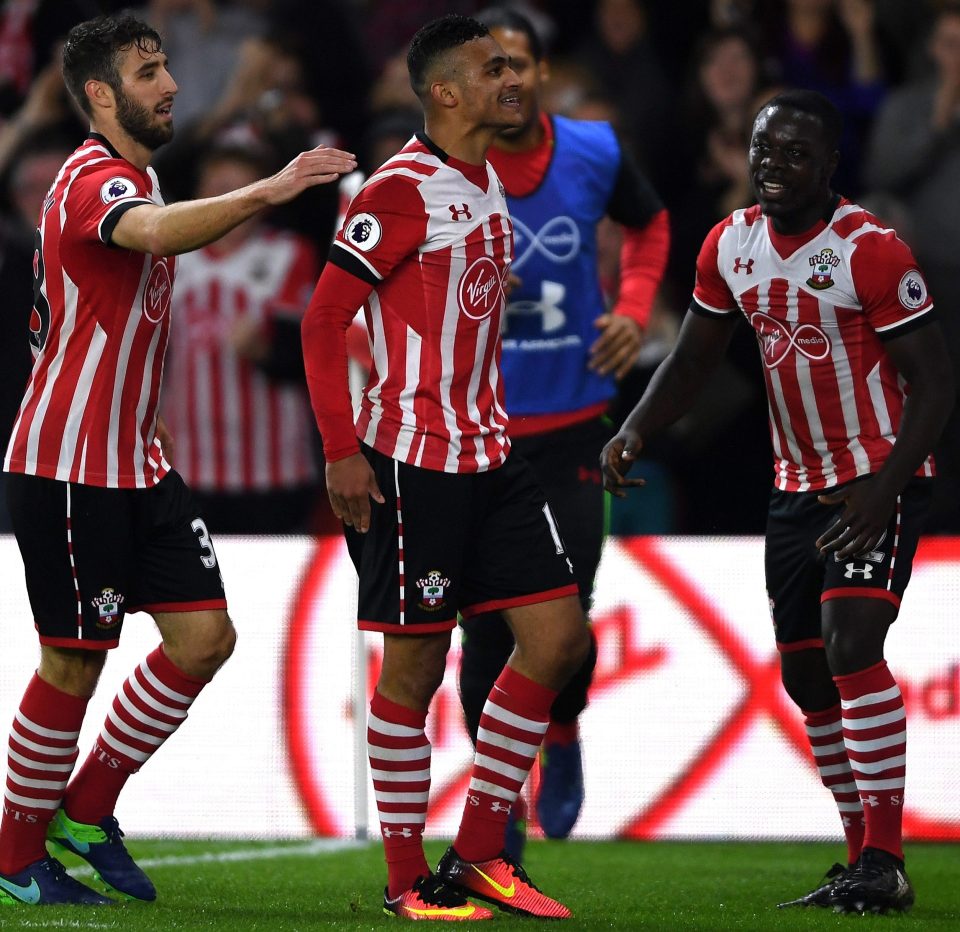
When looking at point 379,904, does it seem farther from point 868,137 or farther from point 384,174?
point 868,137

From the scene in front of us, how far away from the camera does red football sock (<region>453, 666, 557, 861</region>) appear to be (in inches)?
187

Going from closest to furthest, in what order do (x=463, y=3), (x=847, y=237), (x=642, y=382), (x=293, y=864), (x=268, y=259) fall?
(x=847, y=237), (x=293, y=864), (x=642, y=382), (x=268, y=259), (x=463, y=3)

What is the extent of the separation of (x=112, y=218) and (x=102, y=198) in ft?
0.31

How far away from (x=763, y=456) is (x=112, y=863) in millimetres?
4234

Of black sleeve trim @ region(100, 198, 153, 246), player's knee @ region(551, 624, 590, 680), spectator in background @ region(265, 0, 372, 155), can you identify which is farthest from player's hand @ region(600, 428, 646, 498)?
spectator in background @ region(265, 0, 372, 155)

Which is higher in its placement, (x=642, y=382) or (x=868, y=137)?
(x=868, y=137)

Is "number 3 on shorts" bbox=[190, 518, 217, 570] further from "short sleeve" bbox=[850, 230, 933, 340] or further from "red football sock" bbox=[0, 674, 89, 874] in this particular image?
"short sleeve" bbox=[850, 230, 933, 340]

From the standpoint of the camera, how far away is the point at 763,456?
8.51 meters

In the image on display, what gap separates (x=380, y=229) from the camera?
4.61 m

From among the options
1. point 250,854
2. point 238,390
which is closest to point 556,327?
point 250,854

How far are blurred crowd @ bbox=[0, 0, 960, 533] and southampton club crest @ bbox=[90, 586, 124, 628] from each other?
375 centimetres

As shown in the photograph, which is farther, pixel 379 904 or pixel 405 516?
pixel 379 904

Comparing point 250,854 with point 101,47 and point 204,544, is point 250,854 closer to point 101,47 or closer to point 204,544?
point 204,544

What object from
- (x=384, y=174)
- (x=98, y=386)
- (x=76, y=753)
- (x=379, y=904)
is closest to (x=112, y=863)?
(x=76, y=753)
